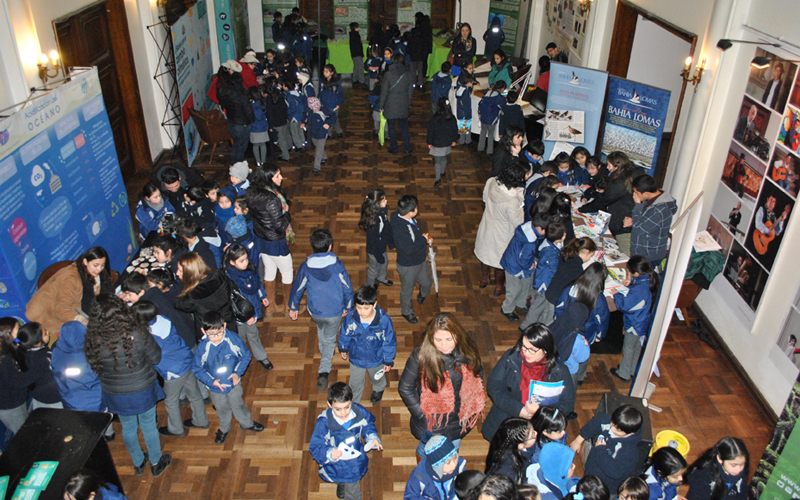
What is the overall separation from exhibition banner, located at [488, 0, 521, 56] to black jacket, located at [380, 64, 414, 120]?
6.16m

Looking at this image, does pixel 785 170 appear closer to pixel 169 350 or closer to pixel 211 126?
pixel 169 350

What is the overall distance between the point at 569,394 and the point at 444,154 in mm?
4885

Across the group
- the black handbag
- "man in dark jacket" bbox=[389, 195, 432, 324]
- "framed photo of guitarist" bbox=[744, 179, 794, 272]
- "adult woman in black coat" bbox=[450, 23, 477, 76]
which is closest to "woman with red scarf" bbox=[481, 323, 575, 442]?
"man in dark jacket" bbox=[389, 195, 432, 324]

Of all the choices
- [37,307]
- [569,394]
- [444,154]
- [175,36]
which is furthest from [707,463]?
[175,36]

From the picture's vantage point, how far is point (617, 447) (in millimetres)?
3248

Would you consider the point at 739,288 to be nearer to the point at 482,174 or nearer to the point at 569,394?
the point at 569,394

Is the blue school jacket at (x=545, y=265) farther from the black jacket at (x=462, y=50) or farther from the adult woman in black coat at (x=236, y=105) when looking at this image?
the black jacket at (x=462, y=50)

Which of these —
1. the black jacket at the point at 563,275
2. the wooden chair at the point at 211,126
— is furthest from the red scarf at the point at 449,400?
the wooden chair at the point at 211,126

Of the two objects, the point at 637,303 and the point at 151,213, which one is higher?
the point at 151,213

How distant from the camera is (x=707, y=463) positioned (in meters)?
3.17

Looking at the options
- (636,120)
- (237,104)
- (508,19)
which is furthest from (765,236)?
(508,19)

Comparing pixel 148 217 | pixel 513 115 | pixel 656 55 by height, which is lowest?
pixel 148 217

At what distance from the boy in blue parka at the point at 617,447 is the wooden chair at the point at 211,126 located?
717 cm

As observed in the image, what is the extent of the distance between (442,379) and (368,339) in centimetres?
84
